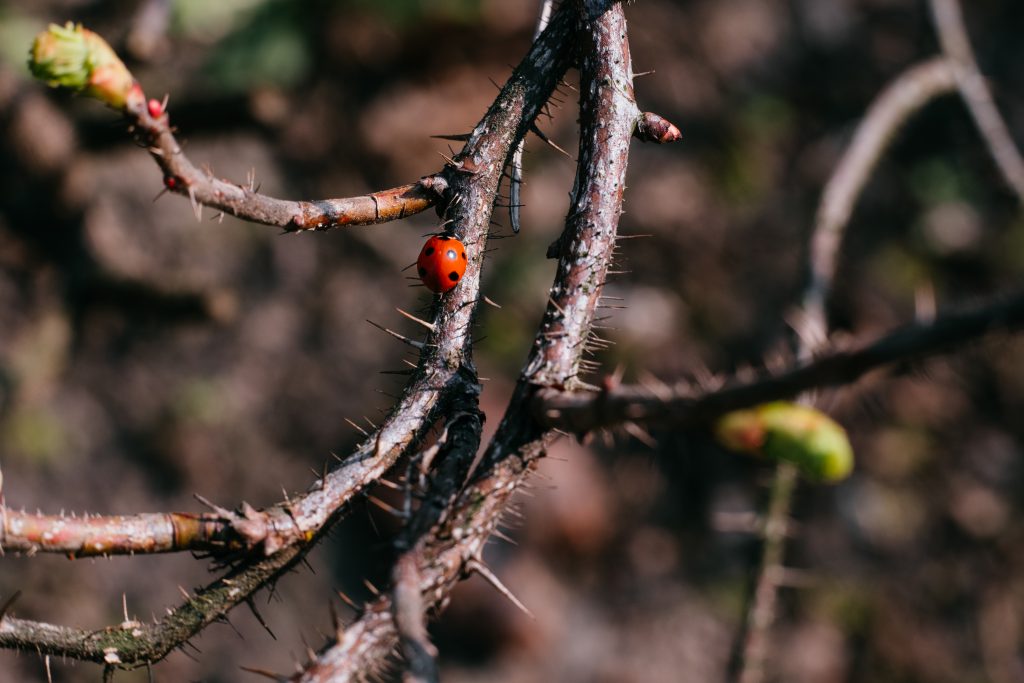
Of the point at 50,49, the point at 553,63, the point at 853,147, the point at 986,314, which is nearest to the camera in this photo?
the point at 986,314

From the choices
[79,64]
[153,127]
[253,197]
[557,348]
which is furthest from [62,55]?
[557,348]

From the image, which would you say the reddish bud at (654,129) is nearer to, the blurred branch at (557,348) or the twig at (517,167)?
the blurred branch at (557,348)

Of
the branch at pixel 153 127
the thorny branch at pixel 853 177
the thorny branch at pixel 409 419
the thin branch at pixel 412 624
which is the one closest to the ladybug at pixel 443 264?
the thorny branch at pixel 409 419

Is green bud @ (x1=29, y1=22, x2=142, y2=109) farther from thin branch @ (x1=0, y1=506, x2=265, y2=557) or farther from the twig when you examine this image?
the twig

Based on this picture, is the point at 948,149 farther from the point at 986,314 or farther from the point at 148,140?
the point at 148,140

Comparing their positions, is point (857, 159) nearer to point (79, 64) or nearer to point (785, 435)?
point (785, 435)

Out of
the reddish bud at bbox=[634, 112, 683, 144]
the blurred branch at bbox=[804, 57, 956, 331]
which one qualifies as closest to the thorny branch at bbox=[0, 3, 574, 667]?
the reddish bud at bbox=[634, 112, 683, 144]

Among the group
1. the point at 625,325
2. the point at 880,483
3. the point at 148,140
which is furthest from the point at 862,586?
the point at 148,140
